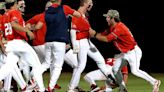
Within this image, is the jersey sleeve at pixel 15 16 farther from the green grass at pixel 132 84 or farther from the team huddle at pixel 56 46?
the green grass at pixel 132 84

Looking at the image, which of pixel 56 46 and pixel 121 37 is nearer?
pixel 56 46

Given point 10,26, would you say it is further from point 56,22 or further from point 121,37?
point 121,37

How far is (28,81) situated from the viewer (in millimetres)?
14703

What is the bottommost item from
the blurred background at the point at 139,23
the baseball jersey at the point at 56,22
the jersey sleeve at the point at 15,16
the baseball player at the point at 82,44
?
the blurred background at the point at 139,23

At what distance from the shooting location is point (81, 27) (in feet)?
47.0

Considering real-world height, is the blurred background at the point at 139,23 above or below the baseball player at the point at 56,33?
below

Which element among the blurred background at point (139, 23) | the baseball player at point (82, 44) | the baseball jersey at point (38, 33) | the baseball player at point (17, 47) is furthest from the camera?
the blurred background at point (139, 23)

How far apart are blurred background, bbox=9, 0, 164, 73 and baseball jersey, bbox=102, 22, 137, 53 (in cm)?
995

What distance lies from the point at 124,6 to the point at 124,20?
58cm

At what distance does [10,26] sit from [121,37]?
2486 millimetres

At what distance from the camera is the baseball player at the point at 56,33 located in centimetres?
1314

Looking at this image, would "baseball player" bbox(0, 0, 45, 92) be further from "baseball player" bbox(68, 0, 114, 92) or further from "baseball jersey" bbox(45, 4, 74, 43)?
"baseball player" bbox(68, 0, 114, 92)

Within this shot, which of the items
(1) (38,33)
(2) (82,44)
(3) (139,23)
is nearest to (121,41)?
(2) (82,44)

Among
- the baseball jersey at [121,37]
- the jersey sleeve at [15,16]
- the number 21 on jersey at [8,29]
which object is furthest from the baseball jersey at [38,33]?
the jersey sleeve at [15,16]
